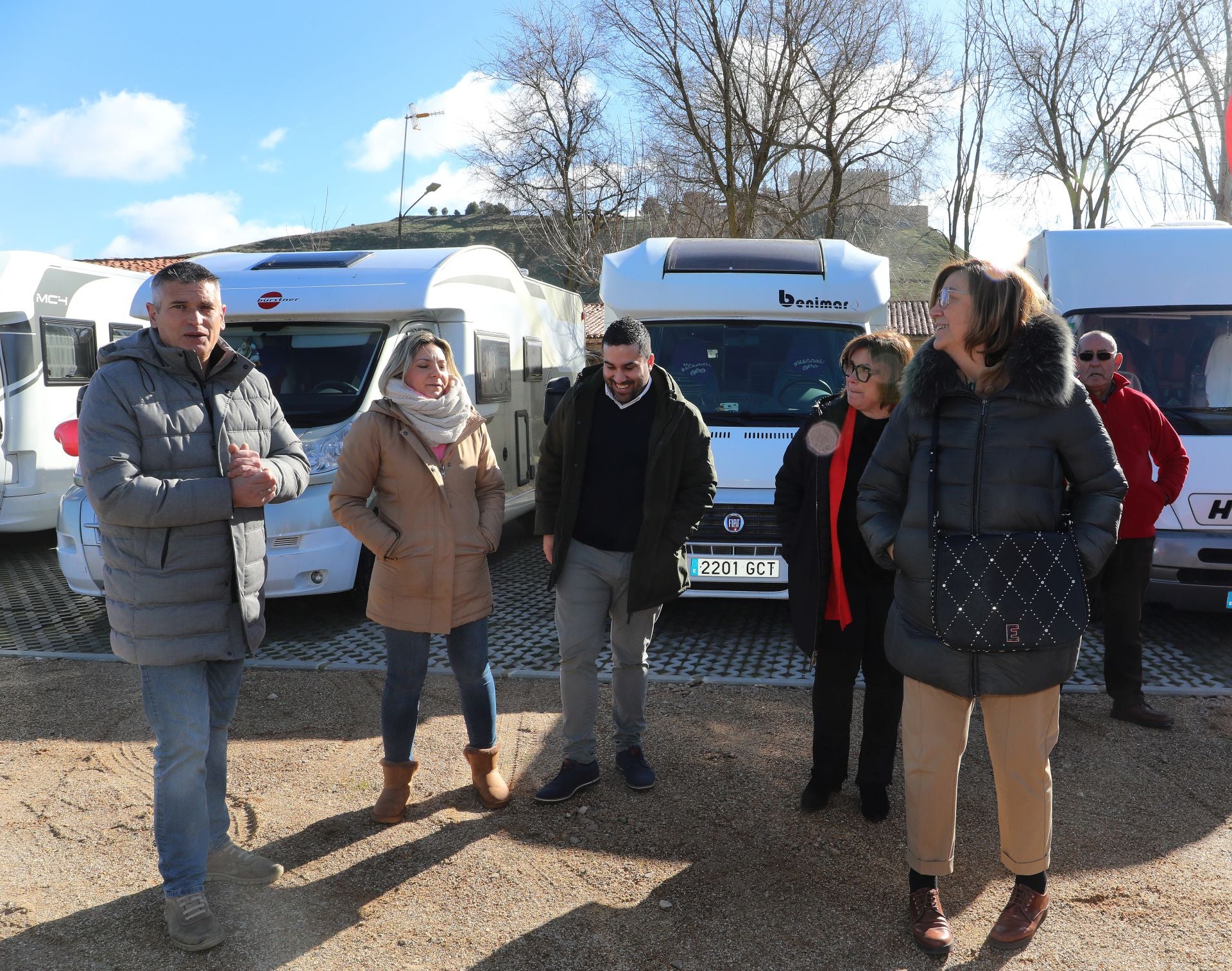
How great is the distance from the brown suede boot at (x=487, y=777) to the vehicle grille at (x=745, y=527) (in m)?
2.48

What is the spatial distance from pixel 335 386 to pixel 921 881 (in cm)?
519

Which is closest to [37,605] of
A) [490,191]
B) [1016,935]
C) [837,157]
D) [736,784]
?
[736,784]

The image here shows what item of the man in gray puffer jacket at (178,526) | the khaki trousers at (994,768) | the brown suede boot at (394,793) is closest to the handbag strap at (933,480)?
the khaki trousers at (994,768)

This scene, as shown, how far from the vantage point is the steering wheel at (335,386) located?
22.8 ft

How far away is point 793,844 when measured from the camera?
3754 millimetres

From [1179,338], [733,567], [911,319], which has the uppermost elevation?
[911,319]

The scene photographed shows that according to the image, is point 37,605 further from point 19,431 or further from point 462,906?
point 462,906

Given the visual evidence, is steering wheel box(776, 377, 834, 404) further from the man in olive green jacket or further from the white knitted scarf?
the white knitted scarf

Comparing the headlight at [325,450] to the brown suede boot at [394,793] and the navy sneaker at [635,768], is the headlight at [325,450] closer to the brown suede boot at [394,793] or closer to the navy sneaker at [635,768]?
the brown suede boot at [394,793]

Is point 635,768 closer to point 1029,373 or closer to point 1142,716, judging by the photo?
point 1029,373

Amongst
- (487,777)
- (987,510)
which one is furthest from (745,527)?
(987,510)

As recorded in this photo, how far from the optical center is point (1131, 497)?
16.0ft

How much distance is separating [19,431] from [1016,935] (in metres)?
9.82

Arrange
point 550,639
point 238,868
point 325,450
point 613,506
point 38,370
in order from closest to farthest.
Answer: point 238,868
point 613,506
point 325,450
point 550,639
point 38,370
